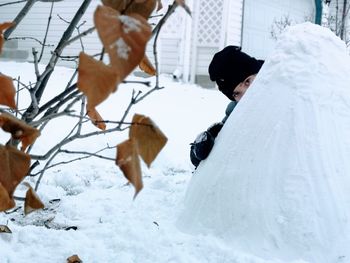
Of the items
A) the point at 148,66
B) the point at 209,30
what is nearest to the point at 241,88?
the point at 148,66

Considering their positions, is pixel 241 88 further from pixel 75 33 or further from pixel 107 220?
pixel 75 33

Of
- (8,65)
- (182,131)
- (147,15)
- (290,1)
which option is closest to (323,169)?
(147,15)

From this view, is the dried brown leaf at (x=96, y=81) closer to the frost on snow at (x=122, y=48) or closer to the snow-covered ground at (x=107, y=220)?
the frost on snow at (x=122, y=48)

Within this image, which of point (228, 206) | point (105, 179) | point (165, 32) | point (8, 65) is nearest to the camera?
point (228, 206)

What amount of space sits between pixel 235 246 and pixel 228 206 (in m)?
0.22

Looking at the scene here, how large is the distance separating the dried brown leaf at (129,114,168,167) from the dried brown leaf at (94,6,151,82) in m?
0.15

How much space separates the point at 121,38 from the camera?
2.27 feet

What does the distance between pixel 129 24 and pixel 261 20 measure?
42.7 feet

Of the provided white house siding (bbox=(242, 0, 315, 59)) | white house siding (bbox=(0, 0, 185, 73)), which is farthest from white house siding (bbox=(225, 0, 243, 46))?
white house siding (bbox=(0, 0, 185, 73))

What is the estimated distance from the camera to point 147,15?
86 cm

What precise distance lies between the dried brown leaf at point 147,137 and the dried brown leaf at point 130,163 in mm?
26

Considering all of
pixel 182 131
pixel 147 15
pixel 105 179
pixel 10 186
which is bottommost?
A: pixel 182 131

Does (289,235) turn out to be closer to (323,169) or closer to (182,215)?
(323,169)

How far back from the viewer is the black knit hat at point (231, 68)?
361 centimetres
